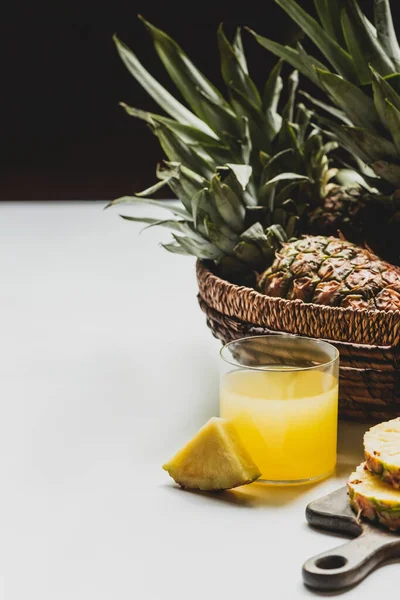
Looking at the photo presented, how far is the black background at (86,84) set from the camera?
3059 millimetres

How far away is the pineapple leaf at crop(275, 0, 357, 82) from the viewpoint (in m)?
1.43

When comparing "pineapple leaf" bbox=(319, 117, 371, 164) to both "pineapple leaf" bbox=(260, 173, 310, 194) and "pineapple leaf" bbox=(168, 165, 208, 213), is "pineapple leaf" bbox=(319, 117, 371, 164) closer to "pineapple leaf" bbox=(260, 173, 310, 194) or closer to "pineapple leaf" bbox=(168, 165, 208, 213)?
"pineapple leaf" bbox=(260, 173, 310, 194)

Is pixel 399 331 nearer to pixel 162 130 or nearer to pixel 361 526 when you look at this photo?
pixel 361 526

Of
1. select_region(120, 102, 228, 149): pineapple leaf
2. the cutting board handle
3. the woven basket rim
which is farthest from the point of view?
select_region(120, 102, 228, 149): pineapple leaf

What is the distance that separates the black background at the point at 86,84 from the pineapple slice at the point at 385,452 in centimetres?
211

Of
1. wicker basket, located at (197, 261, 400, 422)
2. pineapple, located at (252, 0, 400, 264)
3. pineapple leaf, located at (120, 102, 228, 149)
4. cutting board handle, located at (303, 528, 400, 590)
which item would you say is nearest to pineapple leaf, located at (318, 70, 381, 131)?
pineapple, located at (252, 0, 400, 264)

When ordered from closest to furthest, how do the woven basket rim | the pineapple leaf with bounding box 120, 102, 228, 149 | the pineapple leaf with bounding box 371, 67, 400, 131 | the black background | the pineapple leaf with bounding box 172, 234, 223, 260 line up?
the woven basket rim < the pineapple leaf with bounding box 371, 67, 400, 131 < the pineapple leaf with bounding box 172, 234, 223, 260 < the pineapple leaf with bounding box 120, 102, 228, 149 < the black background

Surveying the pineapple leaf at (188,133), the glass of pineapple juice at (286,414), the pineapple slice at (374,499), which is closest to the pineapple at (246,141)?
the pineapple leaf at (188,133)

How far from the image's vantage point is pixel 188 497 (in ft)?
3.52

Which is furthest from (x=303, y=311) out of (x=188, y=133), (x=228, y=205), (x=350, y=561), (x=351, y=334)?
(x=188, y=133)

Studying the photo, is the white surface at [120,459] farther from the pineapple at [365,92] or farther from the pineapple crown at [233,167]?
the pineapple at [365,92]

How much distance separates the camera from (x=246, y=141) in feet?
4.92

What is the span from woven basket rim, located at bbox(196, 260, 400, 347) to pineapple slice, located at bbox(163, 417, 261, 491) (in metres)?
0.20

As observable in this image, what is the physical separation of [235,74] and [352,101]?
0.85 feet
